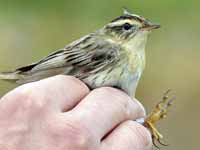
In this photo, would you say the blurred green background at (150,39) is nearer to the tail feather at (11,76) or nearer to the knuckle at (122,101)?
the tail feather at (11,76)

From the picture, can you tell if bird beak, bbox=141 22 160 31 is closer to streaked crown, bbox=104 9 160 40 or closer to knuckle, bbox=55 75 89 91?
streaked crown, bbox=104 9 160 40

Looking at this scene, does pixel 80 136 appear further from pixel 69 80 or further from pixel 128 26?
pixel 128 26

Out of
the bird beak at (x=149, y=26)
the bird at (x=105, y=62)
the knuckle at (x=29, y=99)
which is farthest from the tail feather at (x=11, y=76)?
the knuckle at (x=29, y=99)

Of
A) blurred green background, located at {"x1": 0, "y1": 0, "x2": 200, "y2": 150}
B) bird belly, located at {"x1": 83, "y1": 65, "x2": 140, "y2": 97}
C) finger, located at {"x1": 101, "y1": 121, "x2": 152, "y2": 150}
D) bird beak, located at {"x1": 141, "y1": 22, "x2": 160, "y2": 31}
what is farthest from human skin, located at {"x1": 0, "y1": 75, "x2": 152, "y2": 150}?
blurred green background, located at {"x1": 0, "y1": 0, "x2": 200, "y2": 150}

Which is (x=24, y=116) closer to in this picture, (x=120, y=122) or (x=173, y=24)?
(x=120, y=122)

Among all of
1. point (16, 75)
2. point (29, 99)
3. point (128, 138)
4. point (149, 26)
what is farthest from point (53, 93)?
point (149, 26)
